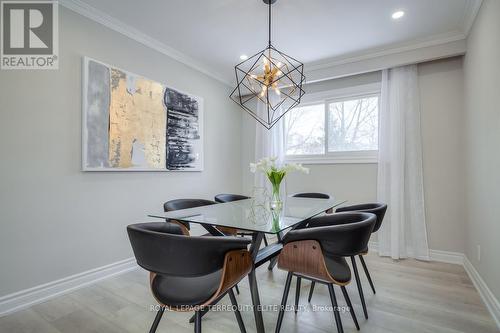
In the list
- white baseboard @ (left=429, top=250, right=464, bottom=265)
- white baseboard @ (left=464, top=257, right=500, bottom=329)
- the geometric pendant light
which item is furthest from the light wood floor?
the geometric pendant light

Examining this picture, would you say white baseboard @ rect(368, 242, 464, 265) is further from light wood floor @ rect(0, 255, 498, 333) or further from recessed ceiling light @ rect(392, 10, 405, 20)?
recessed ceiling light @ rect(392, 10, 405, 20)

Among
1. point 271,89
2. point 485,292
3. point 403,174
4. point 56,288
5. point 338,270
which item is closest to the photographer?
point 338,270

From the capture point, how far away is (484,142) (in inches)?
86.0

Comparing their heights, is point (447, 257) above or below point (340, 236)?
below

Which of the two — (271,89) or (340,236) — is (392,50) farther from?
(340,236)

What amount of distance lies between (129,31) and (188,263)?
2726 millimetres

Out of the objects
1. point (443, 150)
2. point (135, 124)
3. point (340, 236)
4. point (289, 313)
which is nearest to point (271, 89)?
point (135, 124)

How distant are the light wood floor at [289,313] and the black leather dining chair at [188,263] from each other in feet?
2.05

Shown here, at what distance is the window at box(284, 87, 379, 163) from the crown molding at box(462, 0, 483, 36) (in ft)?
3.57

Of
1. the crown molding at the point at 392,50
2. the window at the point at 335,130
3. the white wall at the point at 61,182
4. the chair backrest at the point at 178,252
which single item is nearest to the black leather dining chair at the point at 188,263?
the chair backrest at the point at 178,252

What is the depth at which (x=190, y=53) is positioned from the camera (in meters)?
3.42

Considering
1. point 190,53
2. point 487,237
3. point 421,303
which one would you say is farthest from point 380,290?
point 190,53

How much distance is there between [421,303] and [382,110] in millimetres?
2283

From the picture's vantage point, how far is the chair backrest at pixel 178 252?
1.12 m
